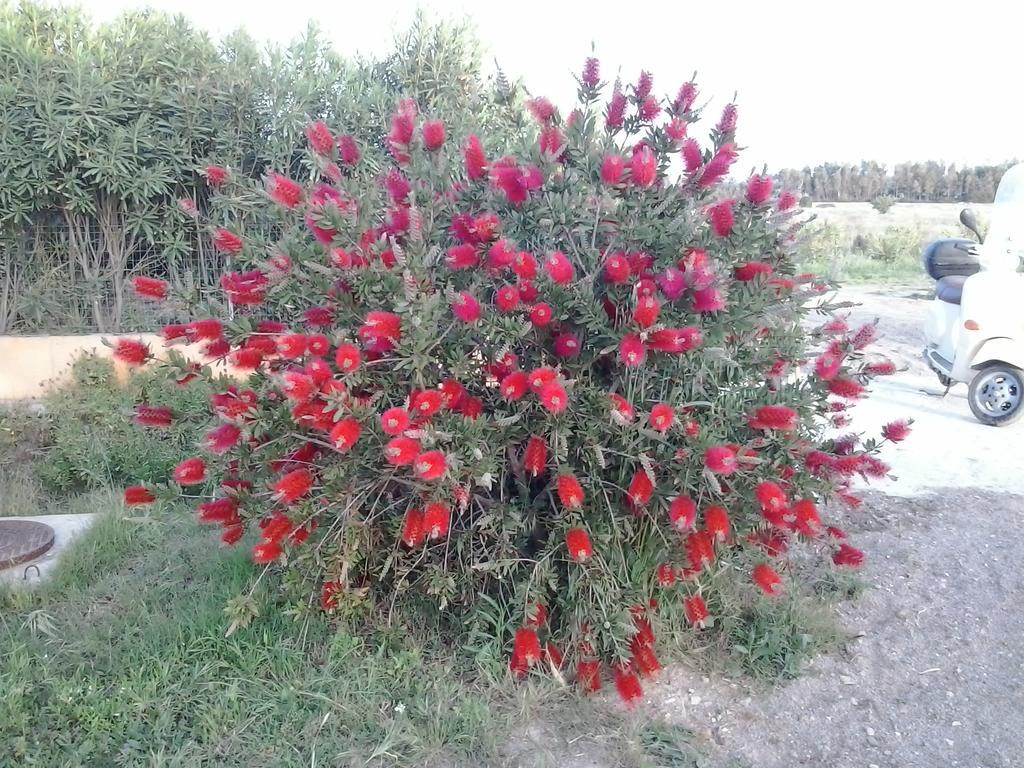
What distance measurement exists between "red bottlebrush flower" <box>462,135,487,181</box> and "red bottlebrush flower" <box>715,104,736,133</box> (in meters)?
0.80

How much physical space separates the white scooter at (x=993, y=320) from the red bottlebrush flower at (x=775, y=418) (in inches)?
196

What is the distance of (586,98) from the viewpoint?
2834 millimetres

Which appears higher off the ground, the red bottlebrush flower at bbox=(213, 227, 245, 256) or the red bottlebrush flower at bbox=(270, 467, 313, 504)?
the red bottlebrush flower at bbox=(213, 227, 245, 256)

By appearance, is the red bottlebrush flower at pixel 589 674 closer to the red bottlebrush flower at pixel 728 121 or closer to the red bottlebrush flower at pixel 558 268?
the red bottlebrush flower at pixel 558 268

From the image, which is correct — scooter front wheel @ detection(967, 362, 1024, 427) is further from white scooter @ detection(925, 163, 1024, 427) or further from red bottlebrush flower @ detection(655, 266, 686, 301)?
red bottlebrush flower @ detection(655, 266, 686, 301)

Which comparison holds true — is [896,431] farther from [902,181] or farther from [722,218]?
[902,181]

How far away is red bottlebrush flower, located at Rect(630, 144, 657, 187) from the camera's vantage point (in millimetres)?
2555

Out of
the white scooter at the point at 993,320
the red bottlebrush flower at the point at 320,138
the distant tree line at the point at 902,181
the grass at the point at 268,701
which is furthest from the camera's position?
the distant tree line at the point at 902,181

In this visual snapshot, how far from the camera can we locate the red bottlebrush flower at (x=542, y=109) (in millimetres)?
2775

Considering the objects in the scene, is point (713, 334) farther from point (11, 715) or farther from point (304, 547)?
point (11, 715)

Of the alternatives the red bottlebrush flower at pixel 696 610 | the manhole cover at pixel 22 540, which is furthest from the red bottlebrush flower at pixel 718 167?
the manhole cover at pixel 22 540

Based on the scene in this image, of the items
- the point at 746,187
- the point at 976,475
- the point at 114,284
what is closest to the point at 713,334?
the point at 746,187

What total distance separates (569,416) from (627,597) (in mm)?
680

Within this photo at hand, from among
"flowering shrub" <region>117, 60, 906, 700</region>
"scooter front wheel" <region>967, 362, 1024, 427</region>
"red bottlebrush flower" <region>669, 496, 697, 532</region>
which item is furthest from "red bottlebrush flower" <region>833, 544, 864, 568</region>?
"scooter front wheel" <region>967, 362, 1024, 427</region>
